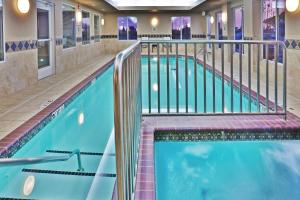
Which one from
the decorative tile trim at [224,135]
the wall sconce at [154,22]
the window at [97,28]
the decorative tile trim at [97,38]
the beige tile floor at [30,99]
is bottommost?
the decorative tile trim at [224,135]

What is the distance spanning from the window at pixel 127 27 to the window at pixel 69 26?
654 cm

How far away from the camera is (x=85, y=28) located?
13.8 metres

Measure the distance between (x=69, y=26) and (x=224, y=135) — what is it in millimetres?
8325

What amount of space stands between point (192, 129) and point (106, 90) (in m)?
4.55

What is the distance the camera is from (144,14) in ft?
59.0

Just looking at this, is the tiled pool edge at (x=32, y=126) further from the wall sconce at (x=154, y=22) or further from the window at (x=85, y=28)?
the wall sconce at (x=154, y=22)

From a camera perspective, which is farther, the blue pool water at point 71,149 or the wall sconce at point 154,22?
the wall sconce at point 154,22

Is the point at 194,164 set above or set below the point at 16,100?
below

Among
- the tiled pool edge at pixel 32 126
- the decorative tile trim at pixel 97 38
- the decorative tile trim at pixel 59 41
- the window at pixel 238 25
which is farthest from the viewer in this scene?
the decorative tile trim at pixel 97 38

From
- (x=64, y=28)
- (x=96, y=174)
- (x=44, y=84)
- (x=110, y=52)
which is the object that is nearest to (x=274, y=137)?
(x=96, y=174)

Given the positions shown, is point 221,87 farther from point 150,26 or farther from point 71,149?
point 150,26

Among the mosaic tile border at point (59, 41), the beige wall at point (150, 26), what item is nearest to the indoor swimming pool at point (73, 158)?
the mosaic tile border at point (59, 41)

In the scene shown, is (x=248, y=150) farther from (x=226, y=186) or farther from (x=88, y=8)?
(x=88, y=8)

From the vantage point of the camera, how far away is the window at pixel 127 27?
59.4 ft
